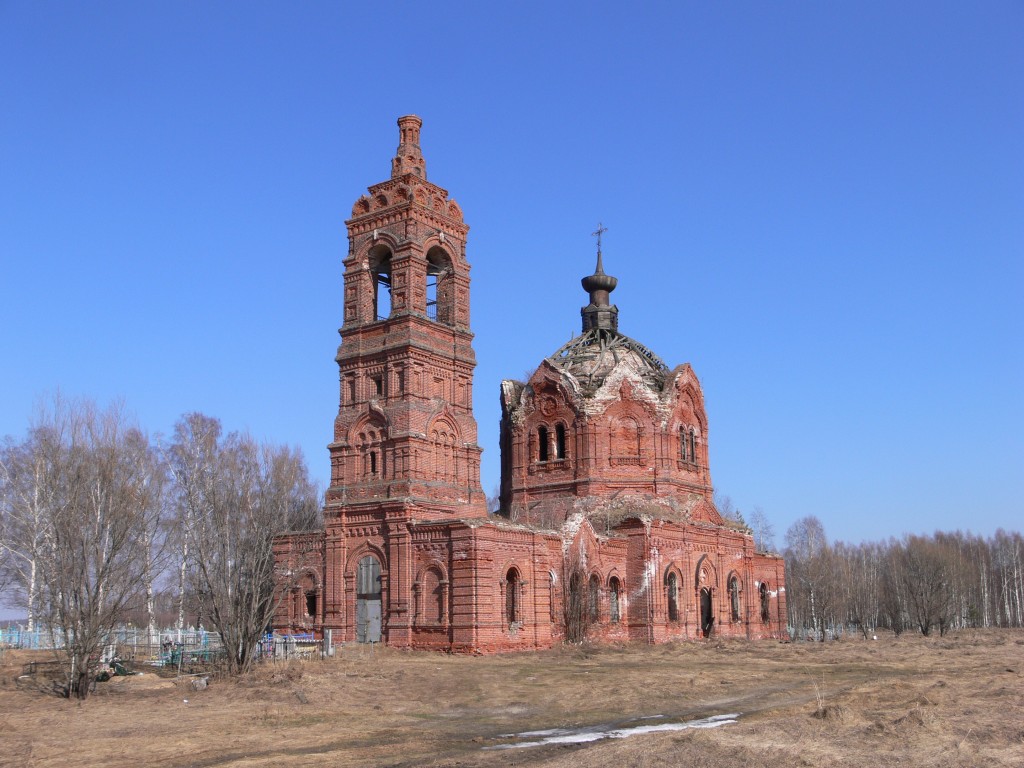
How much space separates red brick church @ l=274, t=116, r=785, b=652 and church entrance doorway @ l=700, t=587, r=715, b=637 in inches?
3.0

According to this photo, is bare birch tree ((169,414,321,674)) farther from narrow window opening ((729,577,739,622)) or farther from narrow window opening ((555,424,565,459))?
narrow window opening ((729,577,739,622))

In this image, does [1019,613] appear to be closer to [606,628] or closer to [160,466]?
[606,628]

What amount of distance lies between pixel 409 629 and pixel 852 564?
55140mm

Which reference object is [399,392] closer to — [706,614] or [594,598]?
[594,598]

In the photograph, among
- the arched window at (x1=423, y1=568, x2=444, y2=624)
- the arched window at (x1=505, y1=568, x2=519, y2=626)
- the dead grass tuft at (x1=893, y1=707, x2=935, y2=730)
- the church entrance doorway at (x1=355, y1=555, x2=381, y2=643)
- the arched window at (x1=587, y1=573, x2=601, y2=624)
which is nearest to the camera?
the dead grass tuft at (x1=893, y1=707, x2=935, y2=730)

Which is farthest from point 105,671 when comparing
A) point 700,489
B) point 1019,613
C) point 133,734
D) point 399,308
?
point 1019,613

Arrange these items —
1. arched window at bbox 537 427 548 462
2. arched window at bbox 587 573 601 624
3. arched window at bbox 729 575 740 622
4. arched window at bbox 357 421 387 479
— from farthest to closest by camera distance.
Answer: arched window at bbox 729 575 740 622
arched window at bbox 537 427 548 462
arched window at bbox 587 573 601 624
arched window at bbox 357 421 387 479

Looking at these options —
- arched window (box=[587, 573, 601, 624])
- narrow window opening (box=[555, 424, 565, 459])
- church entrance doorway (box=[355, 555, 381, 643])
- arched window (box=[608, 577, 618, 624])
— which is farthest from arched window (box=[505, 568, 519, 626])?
narrow window opening (box=[555, 424, 565, 459])

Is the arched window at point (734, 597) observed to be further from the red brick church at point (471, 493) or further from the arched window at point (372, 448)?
the arched window at point (372, 448)

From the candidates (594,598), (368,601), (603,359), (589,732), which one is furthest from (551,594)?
(589,732)

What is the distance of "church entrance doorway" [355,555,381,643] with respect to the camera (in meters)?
31.2

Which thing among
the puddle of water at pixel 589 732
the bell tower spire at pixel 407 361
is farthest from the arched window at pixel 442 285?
the puddle of water at pixel 589 732

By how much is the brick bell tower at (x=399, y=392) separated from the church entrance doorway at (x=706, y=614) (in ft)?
33.7

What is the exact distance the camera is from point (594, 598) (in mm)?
34688
